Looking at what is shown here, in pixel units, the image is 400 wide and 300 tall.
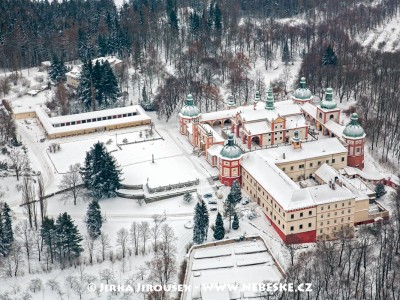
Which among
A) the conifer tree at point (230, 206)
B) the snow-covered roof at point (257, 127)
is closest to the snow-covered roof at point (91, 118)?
the snow-covered roof at point (257, 127)

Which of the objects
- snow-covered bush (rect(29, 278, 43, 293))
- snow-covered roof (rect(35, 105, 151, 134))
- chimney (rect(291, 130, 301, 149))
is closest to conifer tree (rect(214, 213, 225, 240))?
chimney (rect(291, 130, 301, 149))

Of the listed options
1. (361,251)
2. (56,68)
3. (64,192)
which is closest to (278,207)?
(361,251)

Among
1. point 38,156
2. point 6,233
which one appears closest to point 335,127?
point 38,156

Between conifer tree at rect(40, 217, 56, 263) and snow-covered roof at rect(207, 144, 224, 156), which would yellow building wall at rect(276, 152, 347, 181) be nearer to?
snow-covered roof at rect(207, 144, 224, 156)

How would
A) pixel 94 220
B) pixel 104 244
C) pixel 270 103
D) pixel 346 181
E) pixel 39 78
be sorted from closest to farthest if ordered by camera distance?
pixel 104 244, pixel 94 220, pixel 346 181, pixel 270 103, pixel 39 78

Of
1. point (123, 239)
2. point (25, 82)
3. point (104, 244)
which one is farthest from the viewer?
point (25, 82)

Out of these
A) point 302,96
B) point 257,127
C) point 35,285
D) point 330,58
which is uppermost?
point 330,58

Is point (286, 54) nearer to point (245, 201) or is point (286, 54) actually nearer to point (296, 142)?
point (296, 142)
